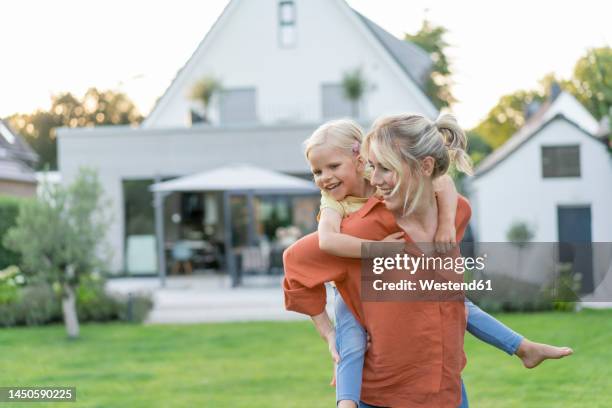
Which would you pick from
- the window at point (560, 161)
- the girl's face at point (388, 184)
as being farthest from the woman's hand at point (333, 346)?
the window at point (560, 161)

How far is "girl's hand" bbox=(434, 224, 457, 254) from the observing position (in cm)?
174

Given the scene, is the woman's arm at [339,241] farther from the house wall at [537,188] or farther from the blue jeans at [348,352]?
the house wall at [537,188]

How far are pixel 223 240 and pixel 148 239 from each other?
5.44ft

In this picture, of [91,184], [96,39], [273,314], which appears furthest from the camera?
[273,314]

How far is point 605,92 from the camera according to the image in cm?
1482

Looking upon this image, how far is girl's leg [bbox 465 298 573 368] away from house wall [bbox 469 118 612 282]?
1393 centimetres

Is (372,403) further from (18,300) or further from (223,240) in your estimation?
(223,240)

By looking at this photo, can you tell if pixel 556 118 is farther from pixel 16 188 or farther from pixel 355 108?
pixel 16 188

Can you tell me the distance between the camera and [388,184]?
1.71 m

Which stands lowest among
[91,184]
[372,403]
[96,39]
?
[372,403]

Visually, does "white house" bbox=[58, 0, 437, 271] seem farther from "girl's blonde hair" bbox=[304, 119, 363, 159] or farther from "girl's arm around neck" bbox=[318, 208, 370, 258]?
"girl's arm around neck" bbox=[318, 208, 370, 258]

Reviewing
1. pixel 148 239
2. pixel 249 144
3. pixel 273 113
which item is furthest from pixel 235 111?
pixel 148 239

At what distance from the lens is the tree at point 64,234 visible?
9.27m

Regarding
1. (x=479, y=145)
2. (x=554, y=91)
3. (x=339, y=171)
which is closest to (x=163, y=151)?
(x=554, y=91)
